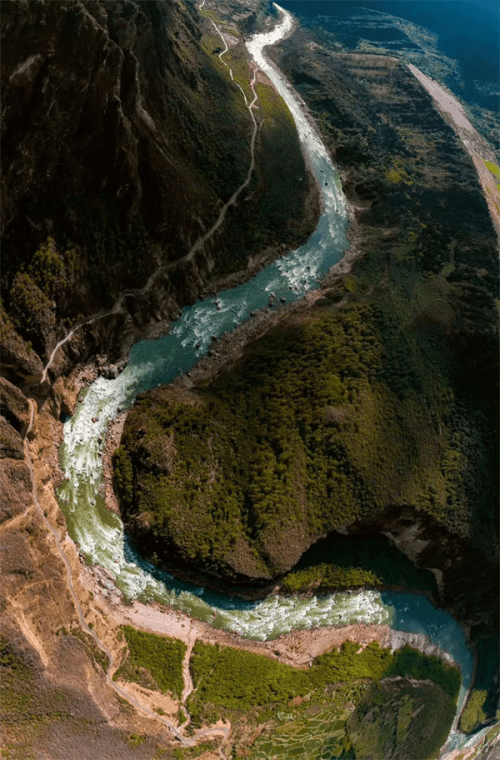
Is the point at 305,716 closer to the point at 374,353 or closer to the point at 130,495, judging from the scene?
the point at 130,495

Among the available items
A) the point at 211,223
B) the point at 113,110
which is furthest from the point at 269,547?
the point at 113,110

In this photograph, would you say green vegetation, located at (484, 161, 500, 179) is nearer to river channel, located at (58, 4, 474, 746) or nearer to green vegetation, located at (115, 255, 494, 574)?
river channel, located at (58, 4, 474, 746)

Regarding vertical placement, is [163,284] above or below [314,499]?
above

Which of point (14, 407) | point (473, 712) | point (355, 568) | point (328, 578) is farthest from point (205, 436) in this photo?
point (473, 712)

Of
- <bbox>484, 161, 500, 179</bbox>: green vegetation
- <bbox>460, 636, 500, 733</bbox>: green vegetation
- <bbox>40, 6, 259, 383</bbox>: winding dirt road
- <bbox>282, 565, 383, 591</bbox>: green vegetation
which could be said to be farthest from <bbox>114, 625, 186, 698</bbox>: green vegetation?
<bbox>484, 161, 500, 179</bbox>: green vegetation

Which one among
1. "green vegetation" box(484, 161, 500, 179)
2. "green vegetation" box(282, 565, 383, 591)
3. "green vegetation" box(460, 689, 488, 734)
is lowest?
"green vegetation" box(460, 689, 488, 734)

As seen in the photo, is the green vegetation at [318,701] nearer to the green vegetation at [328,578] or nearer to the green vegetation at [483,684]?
the green vegetation at [328,578]
